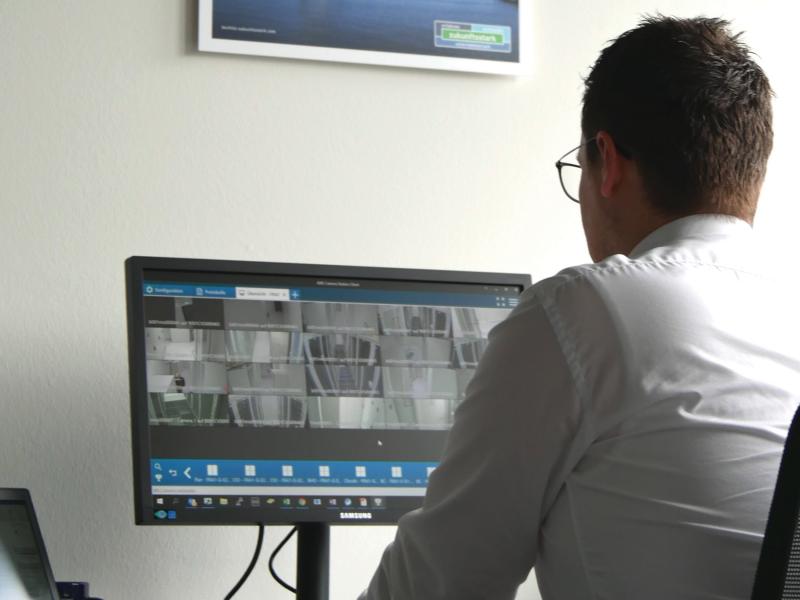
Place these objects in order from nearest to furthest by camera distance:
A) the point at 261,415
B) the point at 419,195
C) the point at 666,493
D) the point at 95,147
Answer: the point at 666,493, the point at 261,415, the point at 95,147, the point at 419,195

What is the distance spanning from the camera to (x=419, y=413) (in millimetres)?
1543

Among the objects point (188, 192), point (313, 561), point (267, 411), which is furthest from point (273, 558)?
point (188, 192)

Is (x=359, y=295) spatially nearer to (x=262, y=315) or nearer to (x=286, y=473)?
(x=262, y=315)

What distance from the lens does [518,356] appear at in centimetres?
91

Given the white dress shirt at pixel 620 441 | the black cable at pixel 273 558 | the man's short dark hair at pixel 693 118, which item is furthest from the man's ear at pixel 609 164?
the black cable at pixel 273 558

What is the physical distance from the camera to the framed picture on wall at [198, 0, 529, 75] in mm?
1741

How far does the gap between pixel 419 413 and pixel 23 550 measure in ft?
1.79

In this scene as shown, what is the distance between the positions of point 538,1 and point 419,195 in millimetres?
399

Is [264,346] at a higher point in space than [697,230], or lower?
lower

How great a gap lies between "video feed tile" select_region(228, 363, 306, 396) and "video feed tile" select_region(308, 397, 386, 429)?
0.10 feet

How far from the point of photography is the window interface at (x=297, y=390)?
145cm

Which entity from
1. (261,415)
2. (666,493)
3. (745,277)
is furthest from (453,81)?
(666,493)

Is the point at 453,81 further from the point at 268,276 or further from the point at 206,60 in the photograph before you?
the point at 268,276

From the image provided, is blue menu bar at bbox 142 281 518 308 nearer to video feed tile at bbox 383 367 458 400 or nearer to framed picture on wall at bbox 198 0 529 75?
video feed tile at bbox 383 367 458 400
